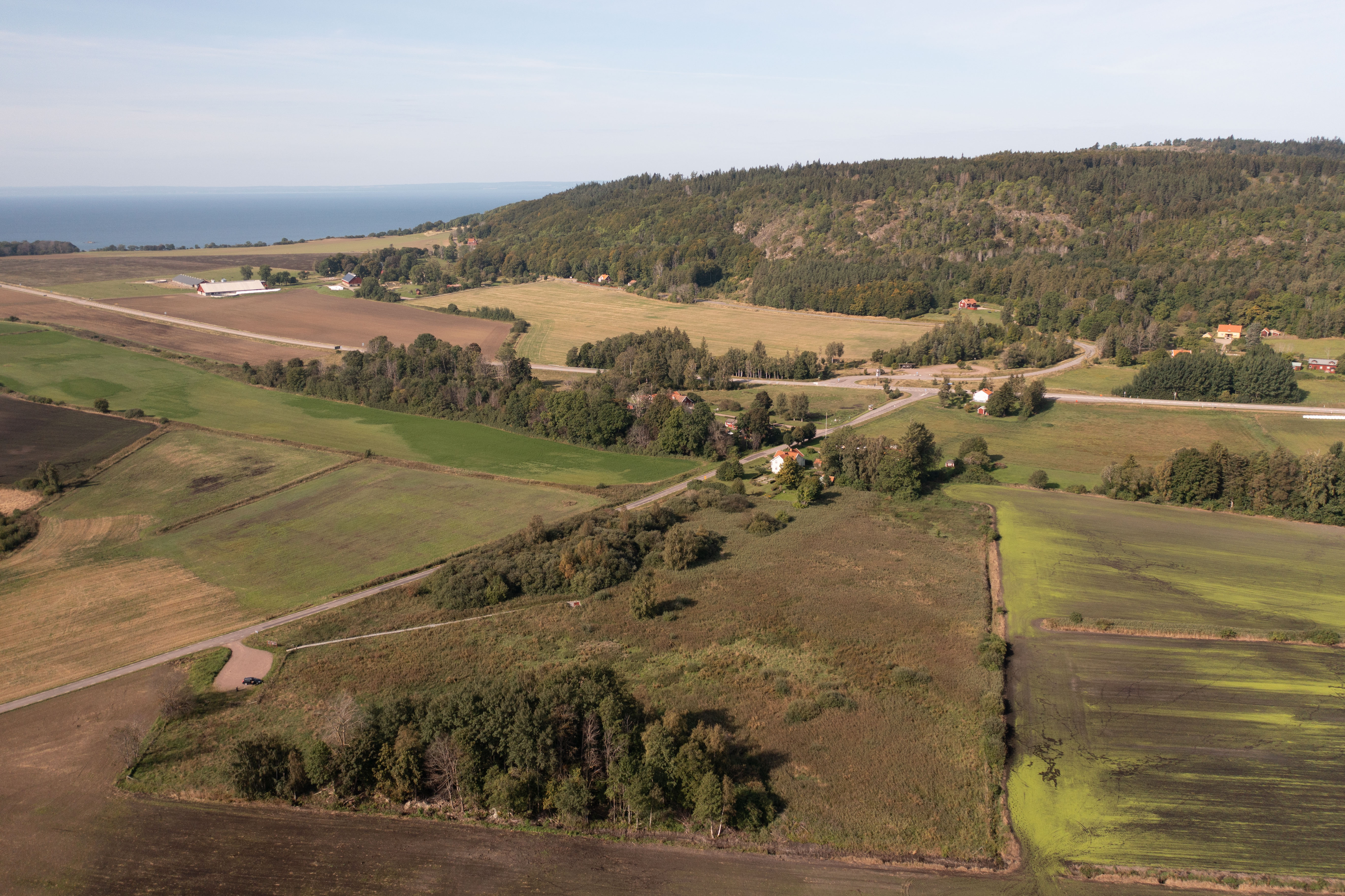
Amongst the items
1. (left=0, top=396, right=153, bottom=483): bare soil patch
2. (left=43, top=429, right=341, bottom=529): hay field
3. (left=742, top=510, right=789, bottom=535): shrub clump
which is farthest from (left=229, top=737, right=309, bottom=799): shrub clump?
(left=0, top=396, right=153, bottom=483): bare soil patch

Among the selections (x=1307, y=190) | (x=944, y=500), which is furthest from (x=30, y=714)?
(x=1307, y=190)

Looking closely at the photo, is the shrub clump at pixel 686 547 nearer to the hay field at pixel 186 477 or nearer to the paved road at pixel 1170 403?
the hay field at pixel 186 477

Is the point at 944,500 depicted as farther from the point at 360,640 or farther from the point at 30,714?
the point at 30,714

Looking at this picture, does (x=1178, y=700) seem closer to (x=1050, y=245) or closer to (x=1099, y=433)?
(x=1099, y=433)

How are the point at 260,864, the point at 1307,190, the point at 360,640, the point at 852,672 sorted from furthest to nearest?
the point at 1307,190, the point at 360,640, the point at 852,672, the point at 260,864

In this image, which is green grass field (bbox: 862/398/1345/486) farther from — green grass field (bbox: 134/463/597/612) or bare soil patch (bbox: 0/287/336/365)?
bare soil patch (bbox: 0/287/336/365)

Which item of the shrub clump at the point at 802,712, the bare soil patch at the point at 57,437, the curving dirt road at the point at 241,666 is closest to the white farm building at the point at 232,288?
the bare soil patch at the point at 57,437
